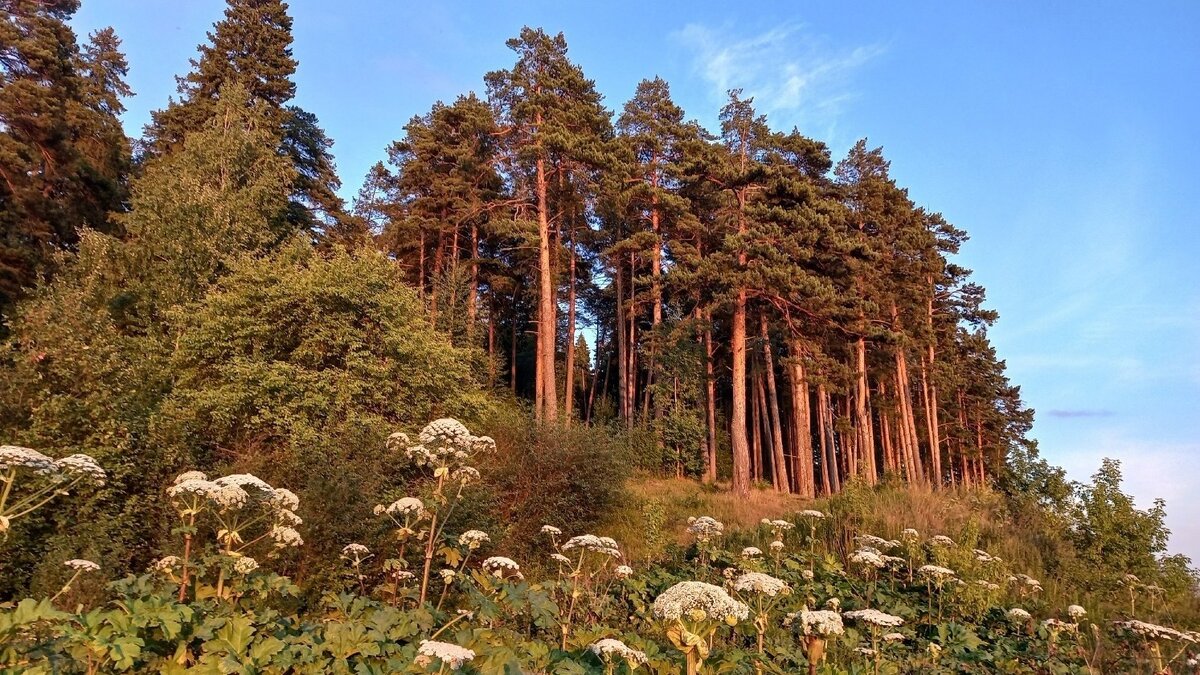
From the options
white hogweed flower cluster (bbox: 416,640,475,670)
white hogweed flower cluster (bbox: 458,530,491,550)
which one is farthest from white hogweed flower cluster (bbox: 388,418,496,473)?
white hogweed flower cluster (bbox: 416,640,475,670)

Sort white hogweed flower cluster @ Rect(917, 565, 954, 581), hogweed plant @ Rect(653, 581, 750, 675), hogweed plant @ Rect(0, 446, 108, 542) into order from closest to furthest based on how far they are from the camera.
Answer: hogweed plant @ Rect(653, 581, 750, 675) < hogweed plant @ Rect(0, 446, 108, 542) < white hogweed flower cluster @ Rect(917, 565, 954, 581)

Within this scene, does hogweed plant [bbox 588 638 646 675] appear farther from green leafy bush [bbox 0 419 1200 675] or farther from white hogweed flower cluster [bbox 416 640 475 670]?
white hogweed flower cluster [bbox 416 640 475 670]

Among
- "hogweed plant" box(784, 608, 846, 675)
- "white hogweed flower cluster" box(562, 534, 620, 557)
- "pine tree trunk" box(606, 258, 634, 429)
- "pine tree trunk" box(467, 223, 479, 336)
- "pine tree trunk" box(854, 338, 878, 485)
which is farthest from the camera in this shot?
"pine tree trunk" box(606, 258, 634, 429)

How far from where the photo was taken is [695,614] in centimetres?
314

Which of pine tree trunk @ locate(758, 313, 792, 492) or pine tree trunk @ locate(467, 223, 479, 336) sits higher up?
pine tree trunk @ locate(467, 223, 479, 336)

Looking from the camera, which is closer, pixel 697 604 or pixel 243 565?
pixel 697 604

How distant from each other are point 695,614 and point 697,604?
105 mm

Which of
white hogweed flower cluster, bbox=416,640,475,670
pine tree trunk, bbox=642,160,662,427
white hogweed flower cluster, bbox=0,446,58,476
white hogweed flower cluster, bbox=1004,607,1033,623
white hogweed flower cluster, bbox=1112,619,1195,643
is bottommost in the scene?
white hogweed flower cluster, bbox=1004,607,1033,623

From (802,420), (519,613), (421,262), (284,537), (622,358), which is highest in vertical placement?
(421,262)

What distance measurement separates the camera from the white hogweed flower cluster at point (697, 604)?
3.22m

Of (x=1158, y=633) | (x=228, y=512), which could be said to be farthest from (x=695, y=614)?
(x=1158, y=633)

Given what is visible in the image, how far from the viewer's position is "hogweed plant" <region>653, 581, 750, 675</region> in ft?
10.2

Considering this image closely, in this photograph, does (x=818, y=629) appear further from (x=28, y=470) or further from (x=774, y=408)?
(x=774, y=408)

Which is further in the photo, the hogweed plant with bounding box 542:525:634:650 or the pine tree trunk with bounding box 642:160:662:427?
the pine tree trunk with bounding box 642:160:662:427
